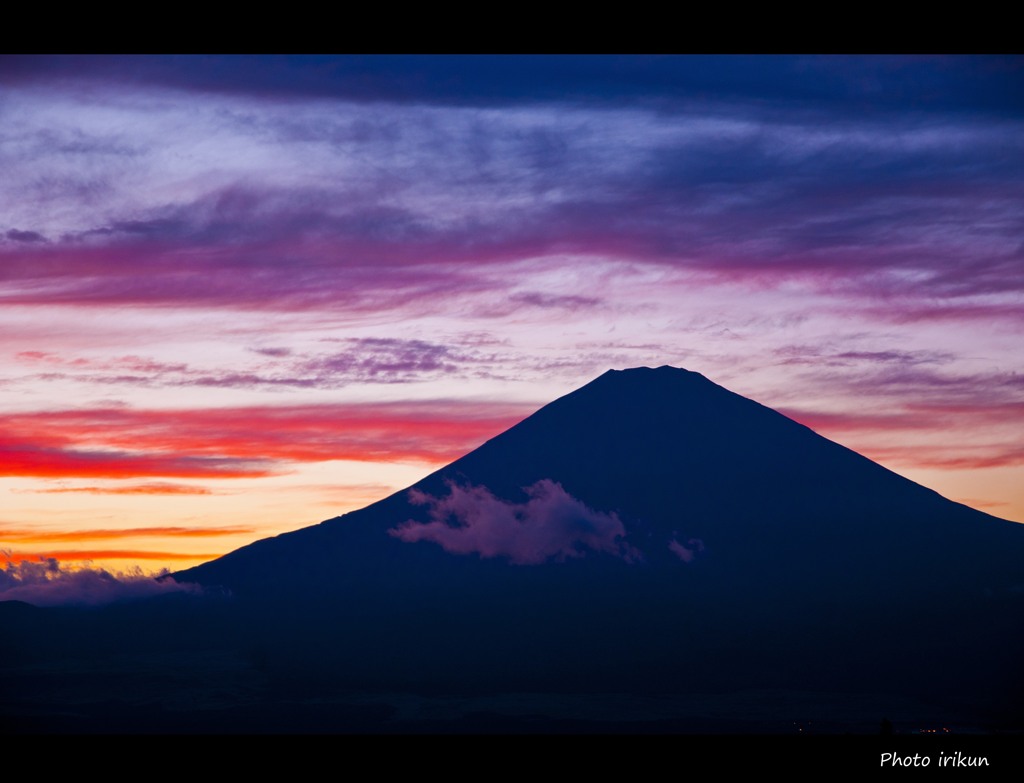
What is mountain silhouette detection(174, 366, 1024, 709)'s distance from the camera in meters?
155

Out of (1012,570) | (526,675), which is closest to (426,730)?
(526,675)

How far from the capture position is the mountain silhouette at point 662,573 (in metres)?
155

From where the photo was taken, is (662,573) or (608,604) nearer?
(662,573)

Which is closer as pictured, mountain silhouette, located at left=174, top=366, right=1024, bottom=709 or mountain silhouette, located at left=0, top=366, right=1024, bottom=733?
mountain silhouette, located at left=0, top=366, right=1024, bottom=733

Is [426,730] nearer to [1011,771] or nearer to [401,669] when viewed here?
[401,669]

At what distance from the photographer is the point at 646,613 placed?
554 feet

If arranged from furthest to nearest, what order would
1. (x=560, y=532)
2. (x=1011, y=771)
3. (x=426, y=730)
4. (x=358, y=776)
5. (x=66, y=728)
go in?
(x=560, y=532) → (x=66, y=728) → (x=426, y=730) → (x=358, y=776) → (x=1011, y=771)

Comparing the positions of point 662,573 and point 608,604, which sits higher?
point 662,573

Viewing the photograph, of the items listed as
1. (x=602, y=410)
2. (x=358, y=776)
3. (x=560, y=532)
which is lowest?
(x=358, y=776)

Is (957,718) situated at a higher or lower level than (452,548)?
lower

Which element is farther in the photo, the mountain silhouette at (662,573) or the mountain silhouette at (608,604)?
the mountain silhouette at (662,573)

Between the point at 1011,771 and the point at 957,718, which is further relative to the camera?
the point at 957,718

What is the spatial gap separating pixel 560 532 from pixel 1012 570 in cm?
6407

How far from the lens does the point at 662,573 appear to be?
167 metres
